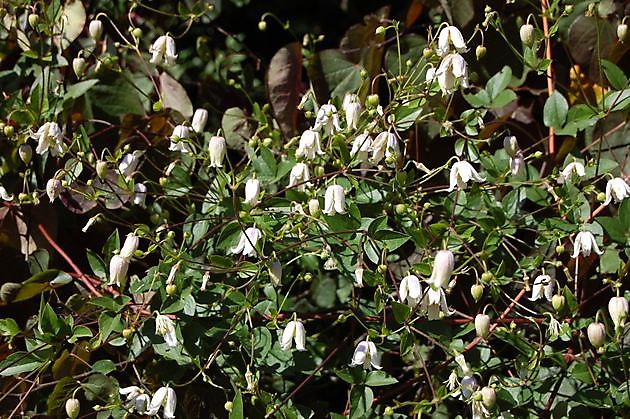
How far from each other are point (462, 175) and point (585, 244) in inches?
7.2

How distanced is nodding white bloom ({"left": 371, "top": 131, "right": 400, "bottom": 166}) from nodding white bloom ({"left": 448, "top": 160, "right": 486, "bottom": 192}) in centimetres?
8

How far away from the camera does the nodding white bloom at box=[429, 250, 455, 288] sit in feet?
3.39

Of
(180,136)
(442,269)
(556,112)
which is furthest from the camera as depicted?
(556,112)

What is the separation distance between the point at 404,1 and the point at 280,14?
375 mm

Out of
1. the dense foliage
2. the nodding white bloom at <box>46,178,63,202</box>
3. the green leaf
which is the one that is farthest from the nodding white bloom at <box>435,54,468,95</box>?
the nodding white bloom at <box>46,178,63,202</box>

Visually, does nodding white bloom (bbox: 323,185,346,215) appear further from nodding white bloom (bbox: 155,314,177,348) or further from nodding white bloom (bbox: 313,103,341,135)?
nodding white bloom (bbox: 155,314,177,348)

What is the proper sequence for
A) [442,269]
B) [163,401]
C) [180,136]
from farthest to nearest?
[180,136] < [163,401] < [442,269]

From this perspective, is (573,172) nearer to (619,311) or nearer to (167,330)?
(619,311)

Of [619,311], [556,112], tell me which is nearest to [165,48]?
[556,112]

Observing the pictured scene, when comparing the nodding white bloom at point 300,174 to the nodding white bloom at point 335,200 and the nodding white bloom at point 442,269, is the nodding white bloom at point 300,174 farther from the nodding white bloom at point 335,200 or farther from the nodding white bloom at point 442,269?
the nodding white bloom at point 442,269

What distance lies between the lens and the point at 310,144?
1181 millimetres

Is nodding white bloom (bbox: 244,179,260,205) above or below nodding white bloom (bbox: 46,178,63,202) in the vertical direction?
above

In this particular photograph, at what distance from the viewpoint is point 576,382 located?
128 cm

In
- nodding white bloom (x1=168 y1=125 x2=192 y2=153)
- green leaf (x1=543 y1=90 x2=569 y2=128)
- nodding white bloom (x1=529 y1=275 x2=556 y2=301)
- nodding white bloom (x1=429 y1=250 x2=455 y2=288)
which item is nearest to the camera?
nodding white bloom (x1=429 y1=250 x2=455 y2=288)
